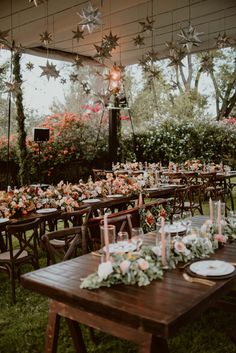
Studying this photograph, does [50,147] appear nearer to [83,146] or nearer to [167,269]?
[83,146]

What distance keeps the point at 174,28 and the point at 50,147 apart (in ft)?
16.5

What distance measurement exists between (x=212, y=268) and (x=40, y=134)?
904 centimetres

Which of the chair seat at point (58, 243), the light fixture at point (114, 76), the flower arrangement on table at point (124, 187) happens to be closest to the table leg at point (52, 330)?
the chair seat at point (58, 243)

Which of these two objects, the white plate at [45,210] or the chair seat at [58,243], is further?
the white plate at [45,210]

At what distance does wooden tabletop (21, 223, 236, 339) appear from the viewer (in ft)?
5.88

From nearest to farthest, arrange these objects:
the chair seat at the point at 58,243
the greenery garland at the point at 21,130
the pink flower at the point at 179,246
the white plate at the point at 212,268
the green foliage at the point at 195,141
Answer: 1. the white plate at the point at 212,268
2. the pink flower at the point at 179,246
3. the chair seat at the point at 58,243
4. the greenery garland at the point at 21,130
5. the green foliage at the point at 195,141

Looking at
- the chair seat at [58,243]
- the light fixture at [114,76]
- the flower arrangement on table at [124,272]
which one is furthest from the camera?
the light fixture at [114,76]

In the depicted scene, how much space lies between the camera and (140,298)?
199 cm

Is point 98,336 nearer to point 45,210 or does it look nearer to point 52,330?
point 52,330

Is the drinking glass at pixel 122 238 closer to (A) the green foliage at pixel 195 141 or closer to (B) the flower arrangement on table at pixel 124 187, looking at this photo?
(B) the flower arrangement on table at pixel 124 187

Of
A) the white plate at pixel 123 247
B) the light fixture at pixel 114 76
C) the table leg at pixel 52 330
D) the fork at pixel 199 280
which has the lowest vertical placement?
the table leg at pixel 52 330

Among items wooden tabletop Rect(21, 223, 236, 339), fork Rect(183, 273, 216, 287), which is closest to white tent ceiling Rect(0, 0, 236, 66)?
wooden tabletop Rect(21, 223, 236, 339)

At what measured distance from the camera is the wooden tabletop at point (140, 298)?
1.79 m

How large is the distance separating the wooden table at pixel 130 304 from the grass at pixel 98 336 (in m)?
0.58
